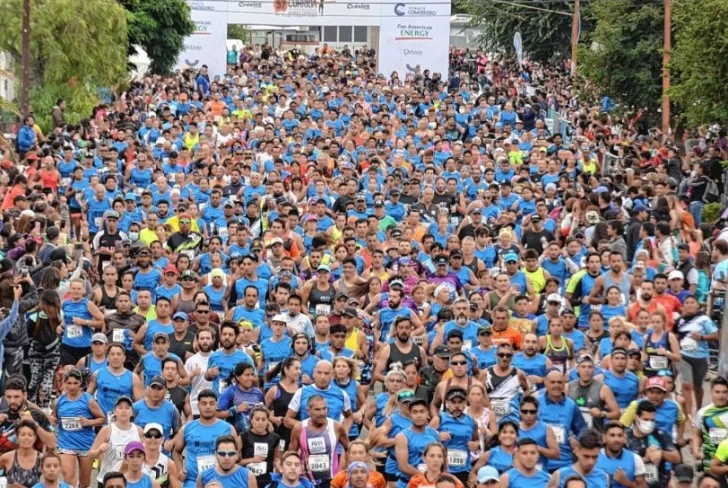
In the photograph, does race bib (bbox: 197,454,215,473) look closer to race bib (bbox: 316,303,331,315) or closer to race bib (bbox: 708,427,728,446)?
race bib (bbox: 708,427,728,446)

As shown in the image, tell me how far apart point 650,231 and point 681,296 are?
3163mm

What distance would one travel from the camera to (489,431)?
13.3 metres

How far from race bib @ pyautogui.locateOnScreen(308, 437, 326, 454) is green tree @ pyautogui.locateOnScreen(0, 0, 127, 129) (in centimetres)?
2787

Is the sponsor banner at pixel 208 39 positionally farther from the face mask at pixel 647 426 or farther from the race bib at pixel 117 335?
the face mask at pixel 647 426

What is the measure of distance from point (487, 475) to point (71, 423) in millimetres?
3933

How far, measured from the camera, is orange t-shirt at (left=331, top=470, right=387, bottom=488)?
12.0 metres

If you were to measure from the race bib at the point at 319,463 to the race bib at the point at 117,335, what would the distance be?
11.3 ft

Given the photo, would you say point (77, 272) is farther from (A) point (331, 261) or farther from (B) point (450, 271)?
(B) point (450, 271)

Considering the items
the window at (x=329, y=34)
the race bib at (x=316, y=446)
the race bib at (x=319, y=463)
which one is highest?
the race bib at (x=316, y=446)

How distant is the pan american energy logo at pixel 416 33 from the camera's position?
4334 cm

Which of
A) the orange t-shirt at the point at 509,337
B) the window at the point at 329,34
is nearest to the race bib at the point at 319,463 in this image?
the orange t-shirt at the point at 509,337

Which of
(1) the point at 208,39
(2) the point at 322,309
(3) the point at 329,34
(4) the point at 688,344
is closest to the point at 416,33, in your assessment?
(1) the point at 208,39

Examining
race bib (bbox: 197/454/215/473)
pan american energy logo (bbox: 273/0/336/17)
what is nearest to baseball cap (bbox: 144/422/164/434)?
race bib (bbox: 197/454/215/473)

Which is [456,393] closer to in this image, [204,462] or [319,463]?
[319,463]
